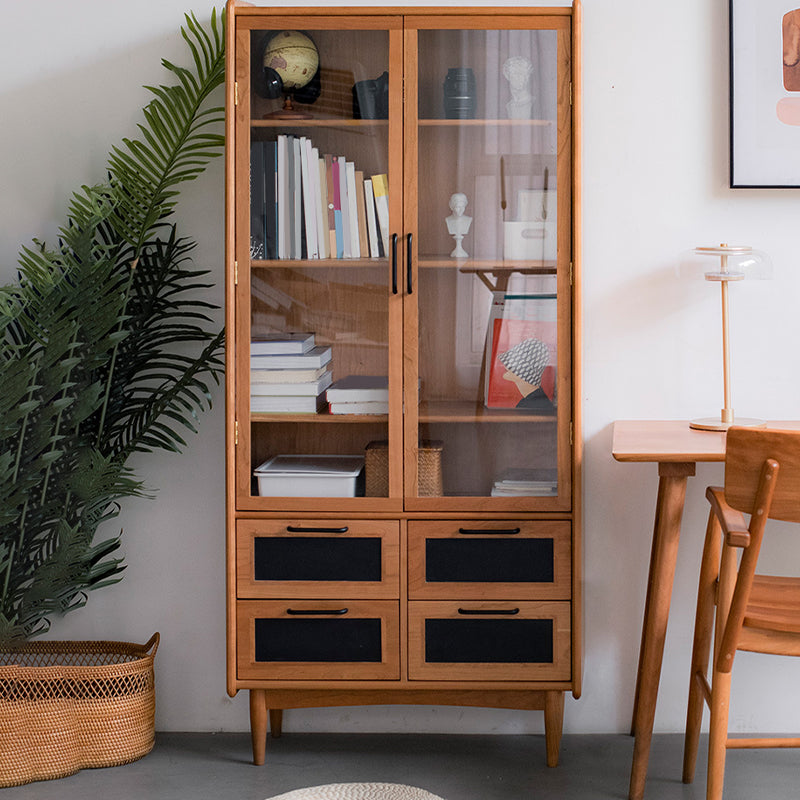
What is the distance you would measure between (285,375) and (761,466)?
1.23 metres

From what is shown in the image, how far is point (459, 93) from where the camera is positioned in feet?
7.98

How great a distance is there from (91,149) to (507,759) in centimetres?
218

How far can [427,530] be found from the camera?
2.45 m

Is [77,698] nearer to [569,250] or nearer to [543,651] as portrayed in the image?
[543,651]

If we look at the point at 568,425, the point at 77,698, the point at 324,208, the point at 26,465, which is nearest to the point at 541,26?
the point at 324,208

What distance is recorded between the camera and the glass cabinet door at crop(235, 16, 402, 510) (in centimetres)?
243

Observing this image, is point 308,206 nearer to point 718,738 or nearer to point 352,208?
point 352,208

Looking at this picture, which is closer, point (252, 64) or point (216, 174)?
point (252, 64)

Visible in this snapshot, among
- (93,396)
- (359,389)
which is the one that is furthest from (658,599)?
(93,396)

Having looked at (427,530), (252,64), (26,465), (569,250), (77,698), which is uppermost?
(252,64)

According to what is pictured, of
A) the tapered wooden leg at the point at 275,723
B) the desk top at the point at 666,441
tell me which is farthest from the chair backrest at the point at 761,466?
the tapered wooden leg at the point at 275,723

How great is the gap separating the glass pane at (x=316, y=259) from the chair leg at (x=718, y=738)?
1.00m

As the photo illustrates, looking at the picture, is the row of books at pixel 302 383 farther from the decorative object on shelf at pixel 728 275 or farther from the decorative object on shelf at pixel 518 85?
the decorative object on shelf at pixel 728 275

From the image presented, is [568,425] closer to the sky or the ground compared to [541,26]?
closer to the ground
